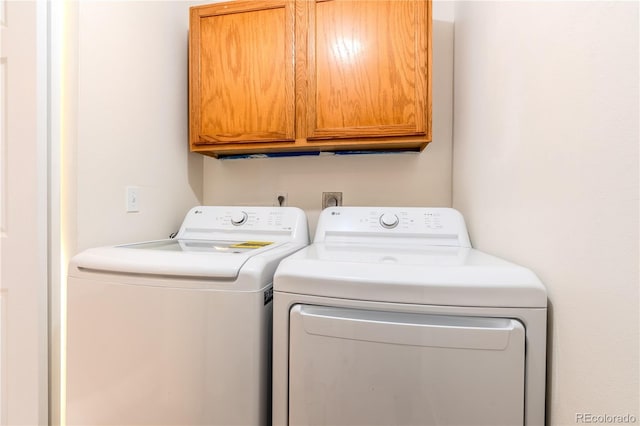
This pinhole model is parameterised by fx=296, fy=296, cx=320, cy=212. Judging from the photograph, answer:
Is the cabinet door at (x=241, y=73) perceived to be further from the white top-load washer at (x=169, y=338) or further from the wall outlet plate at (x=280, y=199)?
the white top-load washer at (x=169, y=338)

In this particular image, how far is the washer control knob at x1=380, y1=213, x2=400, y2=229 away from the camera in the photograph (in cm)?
139

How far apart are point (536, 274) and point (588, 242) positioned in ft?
0.67

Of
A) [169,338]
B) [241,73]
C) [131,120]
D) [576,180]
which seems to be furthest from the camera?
[241,73]

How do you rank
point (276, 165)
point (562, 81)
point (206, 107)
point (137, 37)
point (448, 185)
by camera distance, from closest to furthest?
point (562, 81) → point (137, 37) → point (206, 107) → point (448, 185) → point (276, 165)

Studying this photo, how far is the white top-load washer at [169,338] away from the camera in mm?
791

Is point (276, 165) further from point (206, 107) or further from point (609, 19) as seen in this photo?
point (609, 19)

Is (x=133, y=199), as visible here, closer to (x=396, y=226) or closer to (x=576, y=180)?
(x=396, y=226)

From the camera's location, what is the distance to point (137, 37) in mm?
1347

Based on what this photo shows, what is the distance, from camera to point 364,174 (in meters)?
1.70

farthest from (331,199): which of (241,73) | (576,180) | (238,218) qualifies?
(576,180)

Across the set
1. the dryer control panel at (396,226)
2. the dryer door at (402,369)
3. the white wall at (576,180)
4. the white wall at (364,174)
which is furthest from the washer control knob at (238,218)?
the white wall at (576,180)

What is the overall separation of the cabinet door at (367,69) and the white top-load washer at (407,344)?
805mm

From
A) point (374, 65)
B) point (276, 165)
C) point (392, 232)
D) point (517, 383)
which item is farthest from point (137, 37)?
point (517, 383)

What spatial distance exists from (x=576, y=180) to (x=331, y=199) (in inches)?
47.5
